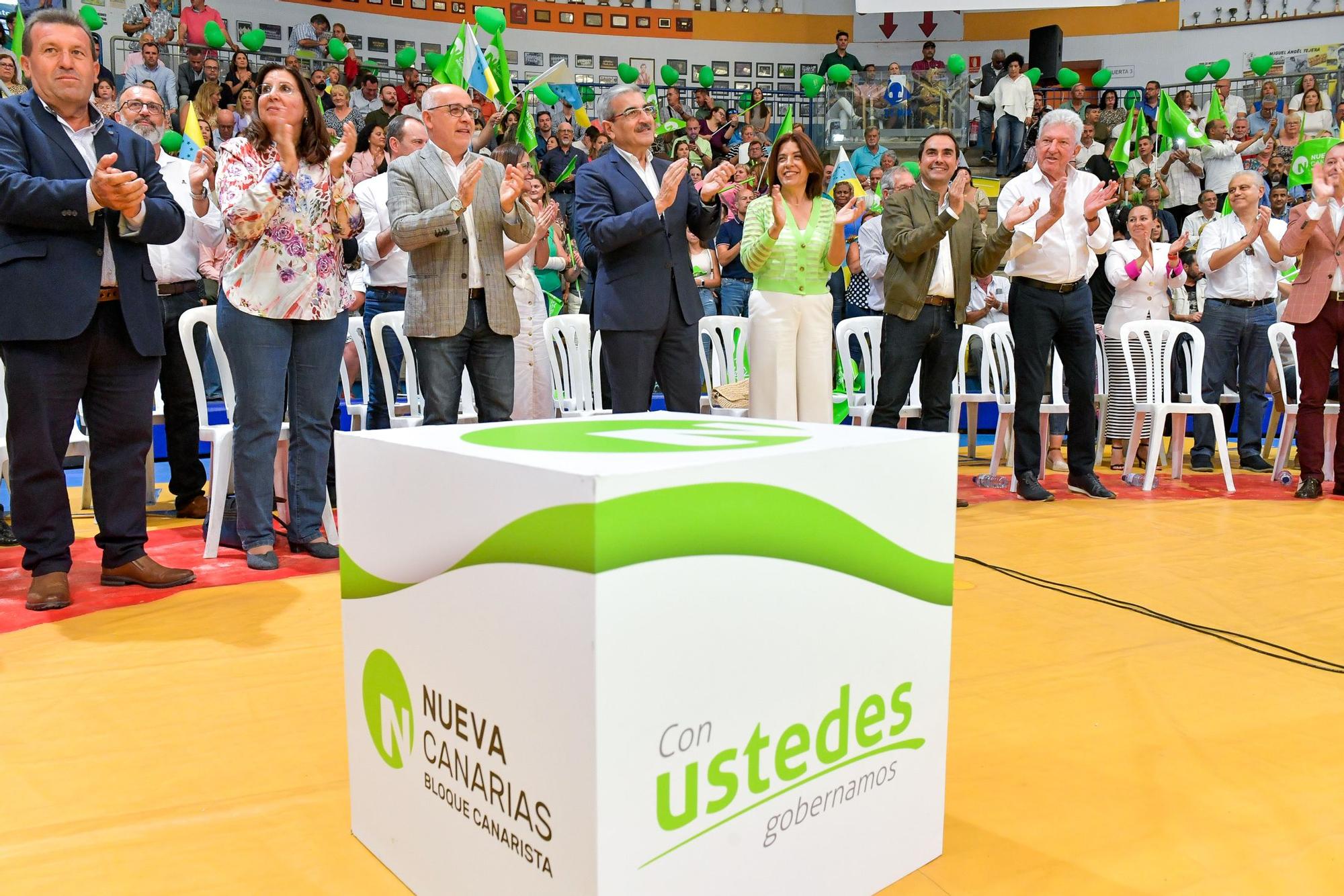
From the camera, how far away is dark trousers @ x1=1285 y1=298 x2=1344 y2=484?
481 cm

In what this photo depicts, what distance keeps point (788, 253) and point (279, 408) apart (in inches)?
79.5

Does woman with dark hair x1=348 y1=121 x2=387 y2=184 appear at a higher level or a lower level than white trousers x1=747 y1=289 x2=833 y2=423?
higher

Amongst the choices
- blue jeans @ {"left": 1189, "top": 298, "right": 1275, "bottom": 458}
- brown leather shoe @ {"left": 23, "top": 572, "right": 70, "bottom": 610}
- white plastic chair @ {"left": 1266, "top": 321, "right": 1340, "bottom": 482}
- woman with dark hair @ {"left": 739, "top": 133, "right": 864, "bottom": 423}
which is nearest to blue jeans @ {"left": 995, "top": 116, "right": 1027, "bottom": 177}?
blue jeans @ {"left": 1189, "top": 298, "right": 1275, "bottom": 458}

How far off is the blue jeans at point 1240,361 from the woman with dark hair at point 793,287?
10.4 feet

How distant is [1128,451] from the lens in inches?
216

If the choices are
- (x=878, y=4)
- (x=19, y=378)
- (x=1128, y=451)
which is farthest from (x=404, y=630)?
(x=878, y=4)

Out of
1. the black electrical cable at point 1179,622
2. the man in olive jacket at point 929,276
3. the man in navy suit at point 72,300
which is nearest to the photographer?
the black electrical cable at point 1179,622

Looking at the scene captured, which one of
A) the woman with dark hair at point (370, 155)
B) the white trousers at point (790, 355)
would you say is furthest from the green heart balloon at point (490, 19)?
the white trousers at point (790, 355)

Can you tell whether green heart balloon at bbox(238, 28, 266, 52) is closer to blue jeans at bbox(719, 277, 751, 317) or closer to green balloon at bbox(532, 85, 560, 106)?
green balloon at bbox(532, 85, 560, 106)

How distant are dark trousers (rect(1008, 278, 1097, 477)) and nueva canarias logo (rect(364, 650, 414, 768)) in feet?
12.9

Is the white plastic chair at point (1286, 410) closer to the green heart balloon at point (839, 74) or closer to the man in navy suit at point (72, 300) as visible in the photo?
the man in navy suit at point (72, 300)

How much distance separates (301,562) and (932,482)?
2.62 metres

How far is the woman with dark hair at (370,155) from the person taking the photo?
23.7 feet

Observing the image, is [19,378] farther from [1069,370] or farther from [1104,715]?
[1069,370]
